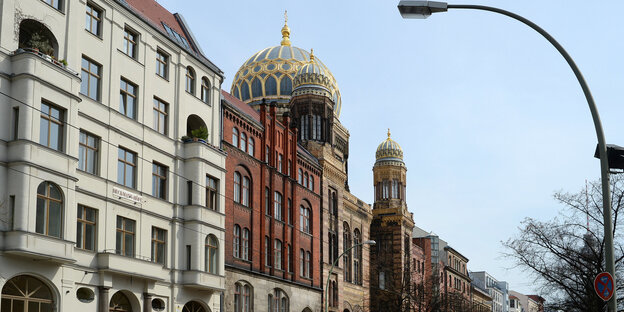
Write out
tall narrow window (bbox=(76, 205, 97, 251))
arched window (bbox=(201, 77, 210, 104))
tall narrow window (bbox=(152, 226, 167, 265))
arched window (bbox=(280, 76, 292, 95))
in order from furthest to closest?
arched window (bbox=(280, 76, 292, 95)) < arched window (bbox=(201, 77, 210, 104)) < tall narrow window (bbox=(152, 226, 167, 265)) < tall narrow window (bbox=(76, 205, 97, 251))

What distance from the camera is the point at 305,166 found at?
61.1 metres

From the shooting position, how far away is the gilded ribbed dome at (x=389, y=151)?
91812 mm

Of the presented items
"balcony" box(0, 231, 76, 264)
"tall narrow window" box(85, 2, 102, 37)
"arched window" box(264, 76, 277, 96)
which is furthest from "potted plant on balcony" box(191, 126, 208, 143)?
"arched window" box(264, 76, 277, 96)

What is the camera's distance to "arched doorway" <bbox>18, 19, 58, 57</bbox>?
33.2 meters

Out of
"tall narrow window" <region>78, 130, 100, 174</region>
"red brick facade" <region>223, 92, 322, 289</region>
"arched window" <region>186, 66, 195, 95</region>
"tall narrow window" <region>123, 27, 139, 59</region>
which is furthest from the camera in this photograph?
"red brick facade" <region>223, 92, 322, 289</region>

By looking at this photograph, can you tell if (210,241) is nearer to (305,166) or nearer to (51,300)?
(51,300)

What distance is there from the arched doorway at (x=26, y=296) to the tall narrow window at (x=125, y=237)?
16.5 ft

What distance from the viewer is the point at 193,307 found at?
42.9 m

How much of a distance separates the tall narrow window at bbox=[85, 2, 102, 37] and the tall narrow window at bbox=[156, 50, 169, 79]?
4785 millimetres

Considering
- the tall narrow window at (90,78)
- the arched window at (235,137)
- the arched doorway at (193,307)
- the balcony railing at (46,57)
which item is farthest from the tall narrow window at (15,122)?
the arched window at (235,137)

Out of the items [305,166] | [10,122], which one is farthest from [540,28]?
[305,166]

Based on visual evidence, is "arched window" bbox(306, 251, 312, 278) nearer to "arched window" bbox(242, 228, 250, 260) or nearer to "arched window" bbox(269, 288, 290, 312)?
"arched window" bbox(269, 288, 290, 312)

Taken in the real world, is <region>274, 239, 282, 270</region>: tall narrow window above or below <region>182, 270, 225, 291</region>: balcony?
above

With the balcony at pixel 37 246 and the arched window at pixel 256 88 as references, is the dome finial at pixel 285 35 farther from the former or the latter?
the balcony at pixel 37 246
